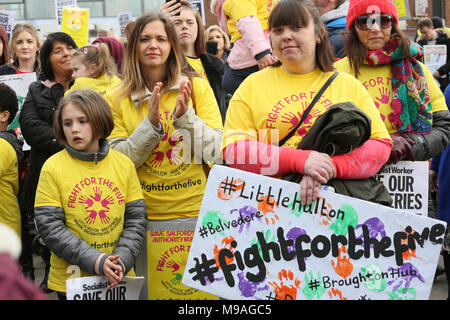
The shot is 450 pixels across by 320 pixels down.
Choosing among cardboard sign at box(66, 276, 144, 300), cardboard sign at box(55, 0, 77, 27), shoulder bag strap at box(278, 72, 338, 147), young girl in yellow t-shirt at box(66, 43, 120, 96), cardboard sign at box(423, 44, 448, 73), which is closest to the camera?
shoulder bag strap at box(278, 72, 338, 147)

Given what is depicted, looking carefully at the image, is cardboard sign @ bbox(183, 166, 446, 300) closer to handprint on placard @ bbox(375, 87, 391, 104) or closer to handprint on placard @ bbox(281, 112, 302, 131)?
handprint on placard @ bbox(281, 112, 302, 131)

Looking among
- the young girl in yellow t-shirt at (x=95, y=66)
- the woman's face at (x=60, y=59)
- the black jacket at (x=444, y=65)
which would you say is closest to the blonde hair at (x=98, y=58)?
the young girl in yellow t-shirt at (x=95, y=66)

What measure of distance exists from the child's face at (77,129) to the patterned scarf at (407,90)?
1674 mm

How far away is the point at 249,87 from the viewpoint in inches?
111

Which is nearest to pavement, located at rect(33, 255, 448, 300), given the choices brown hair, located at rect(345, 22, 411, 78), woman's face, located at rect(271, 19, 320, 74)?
brown hair, located at rect(345, 22, 411, 78)

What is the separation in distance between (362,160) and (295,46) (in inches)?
25.2

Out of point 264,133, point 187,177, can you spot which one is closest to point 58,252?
point 187,177

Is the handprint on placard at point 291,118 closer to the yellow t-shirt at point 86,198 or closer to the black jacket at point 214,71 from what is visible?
the yellow t-shirt at point 86,198

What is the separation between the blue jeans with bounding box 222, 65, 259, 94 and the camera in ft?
15.0

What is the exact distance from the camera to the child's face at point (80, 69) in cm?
458
